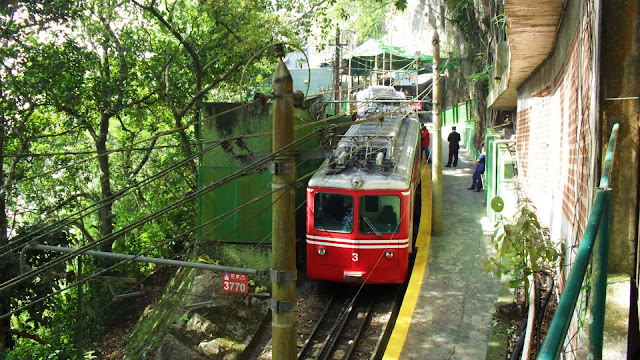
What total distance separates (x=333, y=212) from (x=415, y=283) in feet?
6.90

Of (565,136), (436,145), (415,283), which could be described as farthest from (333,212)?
(565,136)

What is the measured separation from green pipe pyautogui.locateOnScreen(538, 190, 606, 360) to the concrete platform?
20.8 feet

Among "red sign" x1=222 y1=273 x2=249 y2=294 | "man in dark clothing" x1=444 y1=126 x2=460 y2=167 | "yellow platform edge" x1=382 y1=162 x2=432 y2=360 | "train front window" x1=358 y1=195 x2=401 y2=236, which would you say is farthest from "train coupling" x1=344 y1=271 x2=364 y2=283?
"man in dark clothing" x1=444 y1=126 x2=460 y2=167

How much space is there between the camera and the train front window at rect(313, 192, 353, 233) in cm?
1055

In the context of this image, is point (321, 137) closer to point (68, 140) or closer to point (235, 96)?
point (68, 140)

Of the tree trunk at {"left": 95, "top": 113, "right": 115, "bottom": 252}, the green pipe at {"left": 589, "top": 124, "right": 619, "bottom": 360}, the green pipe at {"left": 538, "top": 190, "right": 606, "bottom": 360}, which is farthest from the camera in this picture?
the tree trunk at {"left": 95, "top": 113, "right": 115, "bottom": 252}

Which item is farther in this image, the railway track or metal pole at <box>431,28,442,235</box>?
metal pole at <box>431,28,442,235</box>

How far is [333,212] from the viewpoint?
10.7 meters

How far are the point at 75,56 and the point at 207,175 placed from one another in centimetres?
411

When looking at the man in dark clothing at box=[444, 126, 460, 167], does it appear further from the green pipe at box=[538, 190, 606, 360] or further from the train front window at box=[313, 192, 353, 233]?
the green pipe at box=[538, 190, 606, 360]

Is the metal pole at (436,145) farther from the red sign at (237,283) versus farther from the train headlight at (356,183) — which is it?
the red sign at (237,283)

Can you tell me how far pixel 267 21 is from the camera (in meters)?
15.4

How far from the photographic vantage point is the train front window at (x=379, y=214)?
10.4 m

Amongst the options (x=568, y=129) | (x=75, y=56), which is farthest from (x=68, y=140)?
(x=568, y=129)
